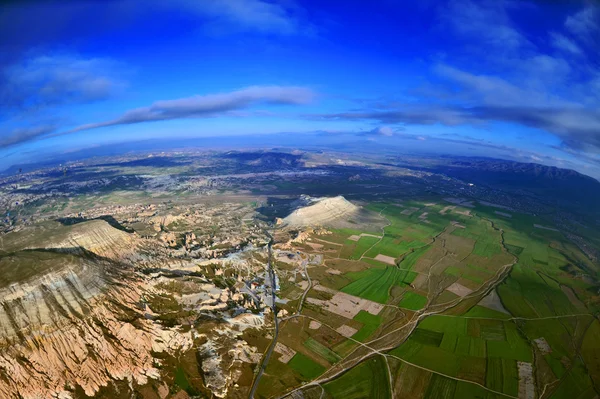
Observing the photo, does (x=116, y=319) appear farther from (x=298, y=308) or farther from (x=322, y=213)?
(x=322, y=213)

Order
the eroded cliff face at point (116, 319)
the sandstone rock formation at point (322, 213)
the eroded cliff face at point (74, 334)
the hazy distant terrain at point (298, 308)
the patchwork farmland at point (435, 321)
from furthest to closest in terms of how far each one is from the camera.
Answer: the sandstone rock formation at point (322, 213)
the patchwork farmland at point (435, 321)
the hazy distant terrain at point (298, 308)
the eroded cliff face at point (116, 319)
the eroded cliff face at point (74, 334)

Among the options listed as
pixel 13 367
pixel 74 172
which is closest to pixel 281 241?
pixel 13 367

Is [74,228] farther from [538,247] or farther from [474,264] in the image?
[538,247]

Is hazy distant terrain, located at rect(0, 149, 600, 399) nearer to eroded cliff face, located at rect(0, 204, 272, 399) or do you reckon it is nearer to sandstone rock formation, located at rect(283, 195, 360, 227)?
eroded cliff face, located at rect(0, 204, 272, 399)

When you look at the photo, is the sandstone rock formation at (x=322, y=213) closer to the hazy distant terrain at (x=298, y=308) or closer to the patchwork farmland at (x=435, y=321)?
the hazy distant terrain at (x=298, y=308)

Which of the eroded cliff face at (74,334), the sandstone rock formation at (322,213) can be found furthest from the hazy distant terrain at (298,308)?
the sandstone rock formation at (322,213)

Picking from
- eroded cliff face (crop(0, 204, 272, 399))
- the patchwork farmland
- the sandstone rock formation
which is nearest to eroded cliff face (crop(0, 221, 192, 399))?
eroded cliff face (crop(0, 204, 272, 399))

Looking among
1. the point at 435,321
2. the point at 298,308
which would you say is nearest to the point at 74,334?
the point at 298,308

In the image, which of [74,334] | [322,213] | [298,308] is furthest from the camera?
[322,213]

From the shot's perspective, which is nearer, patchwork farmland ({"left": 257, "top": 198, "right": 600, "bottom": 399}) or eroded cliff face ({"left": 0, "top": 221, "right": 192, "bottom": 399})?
eroded cliff face ({"left": 0, "top": 221, "right": 192, "bottom": 399})

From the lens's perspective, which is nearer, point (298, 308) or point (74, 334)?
point (74, 334)
